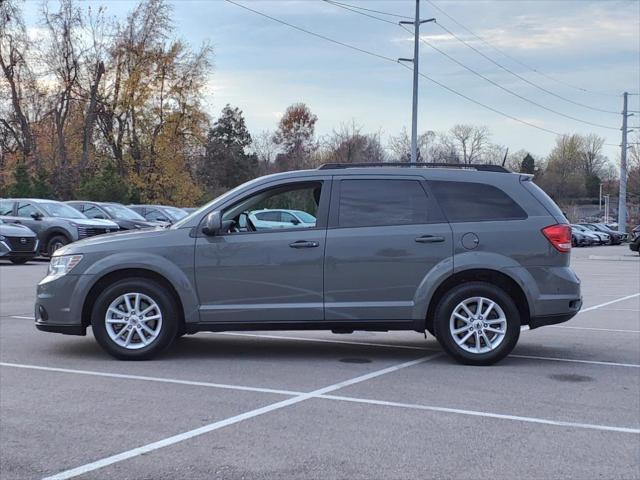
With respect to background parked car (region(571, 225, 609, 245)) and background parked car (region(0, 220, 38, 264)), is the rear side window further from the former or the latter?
background parked car (region(571, 225, 609, 245))

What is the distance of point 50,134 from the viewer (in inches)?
1859

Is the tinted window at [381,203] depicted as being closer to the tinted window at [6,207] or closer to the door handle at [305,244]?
the door handle at [305,244]

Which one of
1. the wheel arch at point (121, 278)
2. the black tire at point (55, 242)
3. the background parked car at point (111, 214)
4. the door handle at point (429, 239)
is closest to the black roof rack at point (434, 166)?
the door handle at point (429, 239)

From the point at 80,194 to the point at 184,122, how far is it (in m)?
10.0

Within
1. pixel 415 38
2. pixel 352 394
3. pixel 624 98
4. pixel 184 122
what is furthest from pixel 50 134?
pixel 352 394

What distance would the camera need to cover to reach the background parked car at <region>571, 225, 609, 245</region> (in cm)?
5616

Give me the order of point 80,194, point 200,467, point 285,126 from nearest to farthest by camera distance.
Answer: point 200,467, point 80,194, point 285,126

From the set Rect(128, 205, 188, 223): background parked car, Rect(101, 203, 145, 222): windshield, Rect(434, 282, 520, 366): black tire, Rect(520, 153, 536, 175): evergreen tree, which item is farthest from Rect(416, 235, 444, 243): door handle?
Rect(520, 153, 536, 175): evergreen tree

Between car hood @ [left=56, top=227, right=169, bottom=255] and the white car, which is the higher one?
the white car

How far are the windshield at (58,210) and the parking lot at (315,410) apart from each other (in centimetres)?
1400

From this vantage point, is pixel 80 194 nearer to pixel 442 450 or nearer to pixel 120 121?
pixel 120 121

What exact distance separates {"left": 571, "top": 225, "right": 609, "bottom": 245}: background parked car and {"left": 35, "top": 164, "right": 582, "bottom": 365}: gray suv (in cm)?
5105

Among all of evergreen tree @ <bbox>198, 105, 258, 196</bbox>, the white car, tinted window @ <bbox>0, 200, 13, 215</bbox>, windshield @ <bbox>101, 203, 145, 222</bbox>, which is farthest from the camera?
evergreen tree @ <bbox>198, 105, 258, 196</bbox>

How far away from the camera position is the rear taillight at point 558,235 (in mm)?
7582
